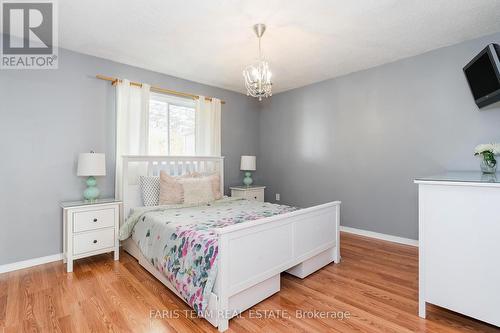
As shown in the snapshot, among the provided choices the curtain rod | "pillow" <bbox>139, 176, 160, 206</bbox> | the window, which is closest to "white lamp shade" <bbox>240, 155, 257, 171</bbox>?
the window

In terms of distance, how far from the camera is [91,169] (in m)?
2.83

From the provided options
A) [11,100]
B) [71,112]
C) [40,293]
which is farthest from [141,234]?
[11,100]

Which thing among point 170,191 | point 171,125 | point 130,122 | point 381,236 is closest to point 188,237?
point 170,191

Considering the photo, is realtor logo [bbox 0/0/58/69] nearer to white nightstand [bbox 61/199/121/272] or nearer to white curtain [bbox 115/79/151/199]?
white curtain [bbox 115/79/151/199]

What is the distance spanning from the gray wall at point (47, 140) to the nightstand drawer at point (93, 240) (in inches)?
17.4

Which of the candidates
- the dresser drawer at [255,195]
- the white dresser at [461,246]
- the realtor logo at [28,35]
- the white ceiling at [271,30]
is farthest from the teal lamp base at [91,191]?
the white dresser at [461,246]

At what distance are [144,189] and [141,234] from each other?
0.69 m

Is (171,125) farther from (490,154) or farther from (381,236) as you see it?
(490,154)

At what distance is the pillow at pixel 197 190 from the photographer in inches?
127

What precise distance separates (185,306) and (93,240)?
1472 millimetres

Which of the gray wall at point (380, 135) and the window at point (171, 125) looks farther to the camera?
the window at point (171, 125)

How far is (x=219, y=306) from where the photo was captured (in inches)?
A: 66.8

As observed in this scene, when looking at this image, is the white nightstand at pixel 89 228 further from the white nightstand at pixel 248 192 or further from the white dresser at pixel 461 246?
the white dresser at pixel 461 246

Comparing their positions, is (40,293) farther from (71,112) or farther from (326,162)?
(326,162)
